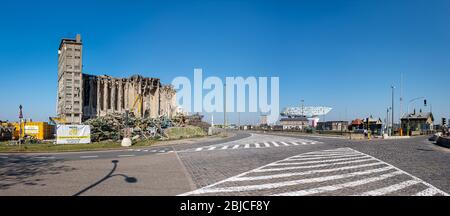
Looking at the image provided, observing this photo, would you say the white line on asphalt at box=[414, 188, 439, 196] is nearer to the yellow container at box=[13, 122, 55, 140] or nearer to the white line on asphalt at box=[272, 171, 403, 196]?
the white line on asphalt at box=[272, 171, 403, 196]

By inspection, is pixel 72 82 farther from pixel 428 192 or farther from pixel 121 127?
pixel 428 192

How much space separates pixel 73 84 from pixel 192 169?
34219 mm

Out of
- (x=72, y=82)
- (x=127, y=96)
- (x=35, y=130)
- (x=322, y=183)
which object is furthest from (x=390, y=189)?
(x=127, y=96)

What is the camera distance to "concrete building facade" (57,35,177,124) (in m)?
38.9

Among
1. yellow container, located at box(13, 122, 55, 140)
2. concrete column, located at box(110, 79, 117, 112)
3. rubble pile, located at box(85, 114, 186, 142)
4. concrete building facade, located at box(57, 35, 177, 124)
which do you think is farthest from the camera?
concrete column, located at box(110, 79, 117, 112)

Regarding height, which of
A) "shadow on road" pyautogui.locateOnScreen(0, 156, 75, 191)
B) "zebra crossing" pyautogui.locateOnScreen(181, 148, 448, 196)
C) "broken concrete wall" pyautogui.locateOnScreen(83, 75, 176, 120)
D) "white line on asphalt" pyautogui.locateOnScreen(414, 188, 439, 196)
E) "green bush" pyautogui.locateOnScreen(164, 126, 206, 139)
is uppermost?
"broken concrete wall" pyautogui.locateOnScreen(83, 75, 176, 120)

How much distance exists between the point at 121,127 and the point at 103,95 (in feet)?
54.5

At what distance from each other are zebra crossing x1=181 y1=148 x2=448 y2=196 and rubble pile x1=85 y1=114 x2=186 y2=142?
2189 centimetres

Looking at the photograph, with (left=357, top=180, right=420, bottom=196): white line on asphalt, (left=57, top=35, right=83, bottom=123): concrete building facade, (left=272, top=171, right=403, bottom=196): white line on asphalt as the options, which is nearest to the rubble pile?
(left=57, top=35, right=83, bottom=123): concrete building facade

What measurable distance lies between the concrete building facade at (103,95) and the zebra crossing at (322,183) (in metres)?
20.3
